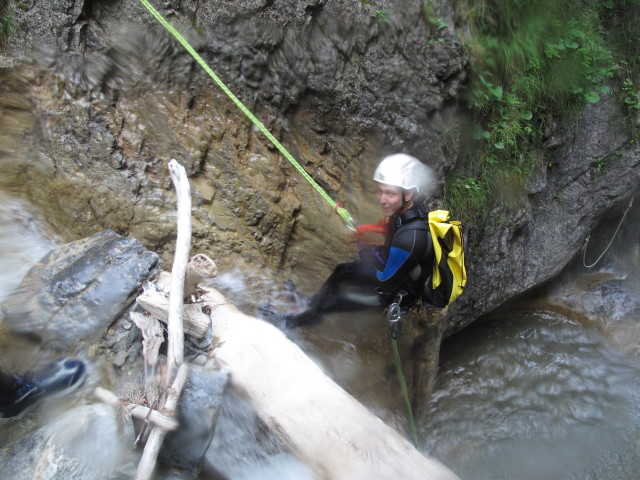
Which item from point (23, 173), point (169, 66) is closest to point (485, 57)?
point (169, 66)

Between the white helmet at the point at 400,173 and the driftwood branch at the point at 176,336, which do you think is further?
the white helmet at the point at 400,173

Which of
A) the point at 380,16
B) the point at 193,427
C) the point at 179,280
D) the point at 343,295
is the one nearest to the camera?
the point at 193,427

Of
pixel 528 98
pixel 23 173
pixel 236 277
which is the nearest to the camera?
pixel 23 173

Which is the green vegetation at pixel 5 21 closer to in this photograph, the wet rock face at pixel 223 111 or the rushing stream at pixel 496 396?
the wet rock face at pixel 223 111

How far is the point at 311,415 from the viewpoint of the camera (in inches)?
99.8

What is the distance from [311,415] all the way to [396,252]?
3.83ft

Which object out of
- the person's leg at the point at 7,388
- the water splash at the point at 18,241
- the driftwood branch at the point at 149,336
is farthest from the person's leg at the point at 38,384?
the water splash at the point at 18,241

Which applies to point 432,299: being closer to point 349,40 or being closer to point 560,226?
point 349,40

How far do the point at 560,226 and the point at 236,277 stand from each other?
162 inches

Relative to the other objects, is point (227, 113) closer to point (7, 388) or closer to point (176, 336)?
point (176, 336)

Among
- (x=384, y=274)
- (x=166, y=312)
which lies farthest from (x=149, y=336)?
(x=384, y=274)

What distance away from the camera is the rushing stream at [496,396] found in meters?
2.65

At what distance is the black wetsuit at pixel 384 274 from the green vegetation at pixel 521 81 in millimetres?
1375

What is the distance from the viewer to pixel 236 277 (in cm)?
384
